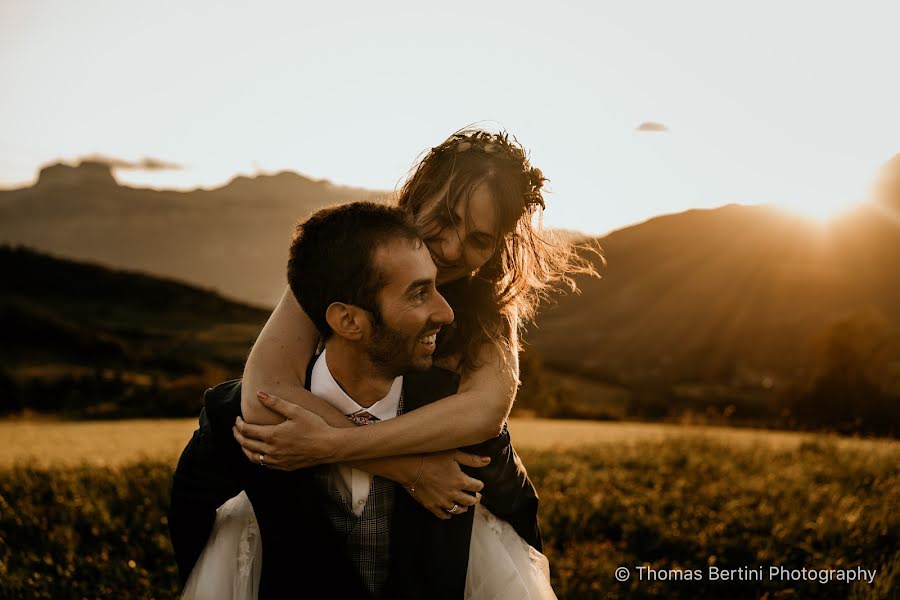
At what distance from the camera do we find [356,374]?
2600 millimetres

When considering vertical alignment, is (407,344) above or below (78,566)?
above

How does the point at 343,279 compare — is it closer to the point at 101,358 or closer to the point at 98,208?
the point at 101,358

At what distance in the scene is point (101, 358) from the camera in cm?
2027

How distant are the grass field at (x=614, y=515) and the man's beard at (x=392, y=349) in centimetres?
263

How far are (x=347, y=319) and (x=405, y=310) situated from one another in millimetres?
211

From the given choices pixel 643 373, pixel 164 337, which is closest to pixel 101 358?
pixel 164 337

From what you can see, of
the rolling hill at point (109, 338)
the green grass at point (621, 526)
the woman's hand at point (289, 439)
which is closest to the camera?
the woman's hand at point (289, 439)

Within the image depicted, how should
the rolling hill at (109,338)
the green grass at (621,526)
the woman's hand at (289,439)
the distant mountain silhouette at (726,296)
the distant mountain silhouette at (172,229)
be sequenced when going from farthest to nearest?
the distant mountain silhouette at (172,229) → the distant mountain silhouette at (726,296) → the rolling hill at (109,338) → the green grass at (621,526) → the woman's hand at (289,439)

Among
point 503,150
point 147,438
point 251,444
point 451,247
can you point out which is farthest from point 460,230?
point 147,438

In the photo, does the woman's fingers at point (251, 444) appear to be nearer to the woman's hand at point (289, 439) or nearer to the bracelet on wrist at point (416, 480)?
the woman's hand at point (289, 439)

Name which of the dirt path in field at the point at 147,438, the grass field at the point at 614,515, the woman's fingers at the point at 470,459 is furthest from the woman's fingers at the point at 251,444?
the dirt path in field at the point at 147,438

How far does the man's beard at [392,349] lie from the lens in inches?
96.3

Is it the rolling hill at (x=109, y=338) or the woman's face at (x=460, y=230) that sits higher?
the woman's face at (x=460, y=230)

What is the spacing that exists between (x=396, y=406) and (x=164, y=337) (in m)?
27.7
